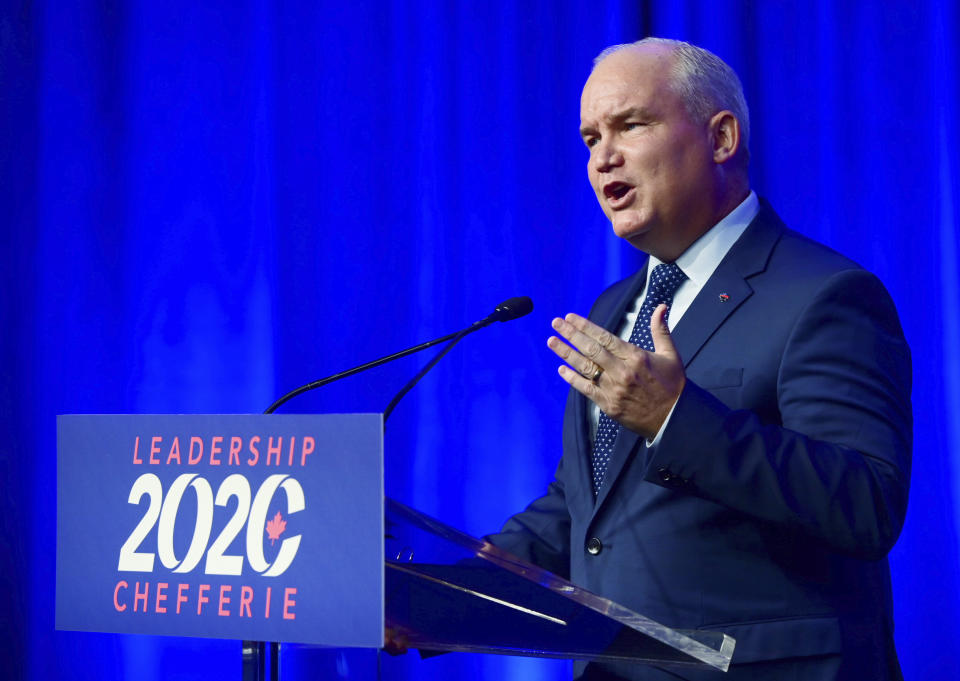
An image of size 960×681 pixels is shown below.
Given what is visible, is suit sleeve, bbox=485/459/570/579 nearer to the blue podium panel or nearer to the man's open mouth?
the man's open mouth

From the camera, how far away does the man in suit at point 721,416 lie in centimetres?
119

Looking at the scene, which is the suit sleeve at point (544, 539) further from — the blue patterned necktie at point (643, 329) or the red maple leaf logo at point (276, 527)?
the red maple leaf logo at point (276, 527)

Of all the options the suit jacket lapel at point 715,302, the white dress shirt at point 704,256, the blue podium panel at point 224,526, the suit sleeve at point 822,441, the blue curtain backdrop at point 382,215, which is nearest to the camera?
the blue podium panel at point 224,526

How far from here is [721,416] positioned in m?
1.20

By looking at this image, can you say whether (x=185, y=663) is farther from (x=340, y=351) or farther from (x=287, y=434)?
(x=287, y=434)

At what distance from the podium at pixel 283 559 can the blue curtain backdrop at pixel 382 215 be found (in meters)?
1.91

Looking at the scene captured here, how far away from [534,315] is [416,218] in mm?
474

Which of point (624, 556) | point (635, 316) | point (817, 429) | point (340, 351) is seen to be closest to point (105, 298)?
point (340, 351)

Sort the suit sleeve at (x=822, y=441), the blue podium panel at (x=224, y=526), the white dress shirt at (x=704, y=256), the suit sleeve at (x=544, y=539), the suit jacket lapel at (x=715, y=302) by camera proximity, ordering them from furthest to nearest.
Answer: the suit sleeve at (x=544, y=539) → the white dress shirt at (x=704, y=256) → the suit jacket lapel at (x=715, y=302) → the suit sleeve at (x=822, y=441) → the blue podium panel at (x=224, y=526)

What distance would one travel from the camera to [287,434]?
3.42 ft

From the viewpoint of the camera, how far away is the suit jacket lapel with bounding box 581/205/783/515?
145 centimetres

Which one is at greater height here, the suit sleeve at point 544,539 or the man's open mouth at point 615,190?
the man's open mouth at point 615,190

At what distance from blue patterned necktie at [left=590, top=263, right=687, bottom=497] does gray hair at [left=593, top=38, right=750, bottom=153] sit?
10.3 inches

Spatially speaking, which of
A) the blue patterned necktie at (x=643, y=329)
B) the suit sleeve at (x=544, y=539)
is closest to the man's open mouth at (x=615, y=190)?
the blue patterned necktie at (x=643, y=329)
